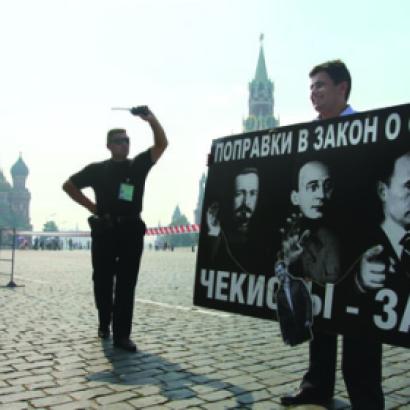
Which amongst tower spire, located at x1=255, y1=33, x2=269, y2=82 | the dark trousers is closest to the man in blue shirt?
the dark trousers

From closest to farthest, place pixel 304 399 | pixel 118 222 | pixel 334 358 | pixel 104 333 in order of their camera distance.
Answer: pixel 304 399
pixel 334 358
pixel 118 222
pixel 104 333

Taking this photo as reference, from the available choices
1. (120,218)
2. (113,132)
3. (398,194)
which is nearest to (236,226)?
(398,194)

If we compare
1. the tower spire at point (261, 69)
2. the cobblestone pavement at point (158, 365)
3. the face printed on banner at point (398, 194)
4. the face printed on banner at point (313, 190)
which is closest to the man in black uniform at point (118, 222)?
the cobblestone pavement at point (158, 365)

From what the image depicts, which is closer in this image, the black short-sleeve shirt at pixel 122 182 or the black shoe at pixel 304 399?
the black shoe at pixel 304 399

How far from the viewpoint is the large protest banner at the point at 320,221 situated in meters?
2.61

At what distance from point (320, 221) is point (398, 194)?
0.46m

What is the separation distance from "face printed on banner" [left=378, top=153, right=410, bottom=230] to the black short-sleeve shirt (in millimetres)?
2856

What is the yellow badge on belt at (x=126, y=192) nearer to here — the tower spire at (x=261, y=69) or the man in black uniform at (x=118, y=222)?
the man in black uniform at (x=118, y=222)

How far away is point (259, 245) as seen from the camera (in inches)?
125

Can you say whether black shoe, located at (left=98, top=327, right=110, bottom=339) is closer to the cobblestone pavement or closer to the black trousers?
the cobblestone pavement

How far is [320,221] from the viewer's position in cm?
289

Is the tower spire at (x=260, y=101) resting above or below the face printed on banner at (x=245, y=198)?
above

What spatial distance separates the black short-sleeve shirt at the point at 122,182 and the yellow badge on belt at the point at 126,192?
23mm

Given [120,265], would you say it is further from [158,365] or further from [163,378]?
[163,378]
